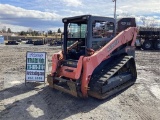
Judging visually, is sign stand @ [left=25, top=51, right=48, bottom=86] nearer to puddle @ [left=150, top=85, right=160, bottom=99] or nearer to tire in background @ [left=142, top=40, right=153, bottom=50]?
puddle @ [left=150, top=85, right=160, bottom=99]

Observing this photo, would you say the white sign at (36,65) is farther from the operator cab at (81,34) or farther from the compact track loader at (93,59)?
the operator cab at (81,34)

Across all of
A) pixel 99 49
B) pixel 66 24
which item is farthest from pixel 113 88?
pixel 66 24

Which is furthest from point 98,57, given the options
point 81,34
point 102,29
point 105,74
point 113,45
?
point 81,34

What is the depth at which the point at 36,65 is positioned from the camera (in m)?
9.24

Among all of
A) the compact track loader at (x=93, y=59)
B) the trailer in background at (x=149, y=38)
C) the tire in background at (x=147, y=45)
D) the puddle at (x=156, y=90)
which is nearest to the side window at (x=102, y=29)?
the compact track loader at (x=93, y=59)

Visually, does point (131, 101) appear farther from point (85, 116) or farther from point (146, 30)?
point (146, 30)

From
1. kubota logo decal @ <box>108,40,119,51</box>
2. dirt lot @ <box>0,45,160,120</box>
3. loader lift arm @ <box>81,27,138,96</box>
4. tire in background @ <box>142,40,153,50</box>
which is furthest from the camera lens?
tire in background @ <box>142,40,153,50</box>

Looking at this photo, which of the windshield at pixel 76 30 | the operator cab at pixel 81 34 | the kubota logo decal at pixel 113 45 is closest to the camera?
the operator cab at pixel 81 34

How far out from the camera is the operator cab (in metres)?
7.90

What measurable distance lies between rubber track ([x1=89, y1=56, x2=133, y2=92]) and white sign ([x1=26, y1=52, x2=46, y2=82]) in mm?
2496

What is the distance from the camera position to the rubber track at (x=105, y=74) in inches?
283

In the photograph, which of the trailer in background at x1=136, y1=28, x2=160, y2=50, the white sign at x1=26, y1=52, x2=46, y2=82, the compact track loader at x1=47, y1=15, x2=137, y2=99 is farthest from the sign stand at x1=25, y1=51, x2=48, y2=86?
the trailer in background at x1=136, y1=28, x2=160, y2=50

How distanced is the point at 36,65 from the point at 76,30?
2.12m

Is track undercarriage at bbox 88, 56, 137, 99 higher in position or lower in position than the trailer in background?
lower
